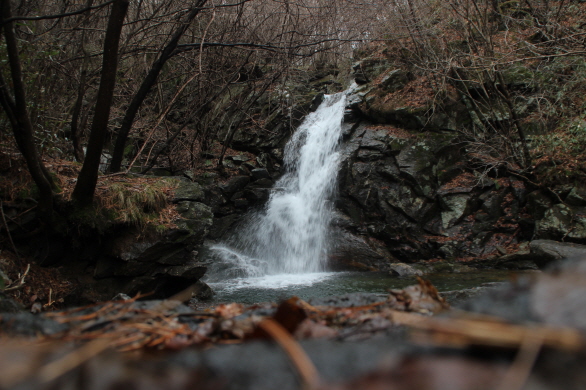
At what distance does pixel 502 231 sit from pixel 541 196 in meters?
1.38

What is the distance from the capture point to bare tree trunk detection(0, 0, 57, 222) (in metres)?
3.50

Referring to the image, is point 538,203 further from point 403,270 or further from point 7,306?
point 7,306

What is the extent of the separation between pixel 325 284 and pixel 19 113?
686cm

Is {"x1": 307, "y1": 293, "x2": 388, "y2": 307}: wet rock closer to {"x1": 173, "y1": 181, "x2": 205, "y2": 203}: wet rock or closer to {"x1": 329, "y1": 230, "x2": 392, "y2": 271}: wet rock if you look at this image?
{"x1": 173, "y1": 181, "x2": 205, "y2": 203}: wet rock

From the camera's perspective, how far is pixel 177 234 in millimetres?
6422

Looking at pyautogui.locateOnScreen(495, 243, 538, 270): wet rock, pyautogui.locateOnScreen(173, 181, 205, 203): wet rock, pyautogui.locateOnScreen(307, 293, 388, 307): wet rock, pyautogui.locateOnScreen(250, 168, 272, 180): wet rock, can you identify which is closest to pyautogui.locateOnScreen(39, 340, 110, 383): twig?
pyautogui.locateOnScreen(307, 293, 388, 307): wet rock

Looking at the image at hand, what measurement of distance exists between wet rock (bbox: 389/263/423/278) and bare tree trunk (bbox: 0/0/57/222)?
795 centimetres

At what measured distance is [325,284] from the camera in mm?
8562

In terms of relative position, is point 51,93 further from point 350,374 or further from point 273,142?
point 273,142

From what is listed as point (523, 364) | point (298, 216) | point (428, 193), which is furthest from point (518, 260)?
point (523, 364)

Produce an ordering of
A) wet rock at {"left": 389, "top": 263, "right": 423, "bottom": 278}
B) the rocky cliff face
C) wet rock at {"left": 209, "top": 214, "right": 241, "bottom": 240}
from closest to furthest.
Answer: wet rock at {"left": 389, "top": 263, "right": 423, "bottom": 278} < the rocky cliff face < wet rock at {"left": 209, "top": 214, "right": 241, "bottom": 240}

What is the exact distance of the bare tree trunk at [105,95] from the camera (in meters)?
3.91

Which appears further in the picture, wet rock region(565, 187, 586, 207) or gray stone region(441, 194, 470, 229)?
gray stone region(441, 194, 470, 229)

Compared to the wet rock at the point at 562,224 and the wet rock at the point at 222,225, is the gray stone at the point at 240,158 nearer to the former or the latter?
the wet rock at the point at 222,225
